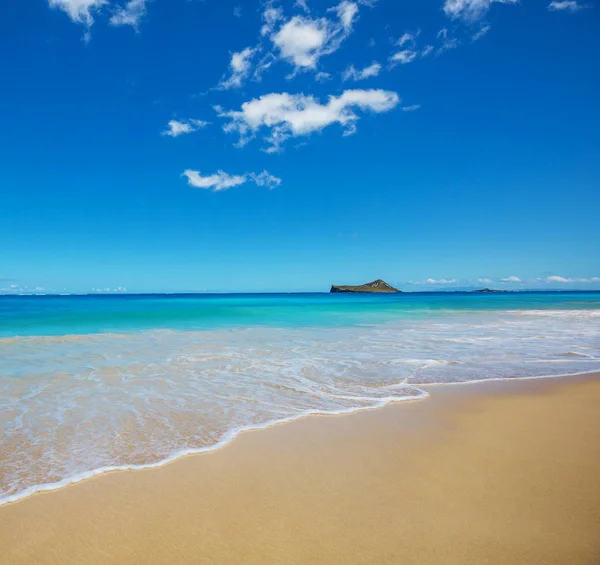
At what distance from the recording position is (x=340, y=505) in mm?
3240

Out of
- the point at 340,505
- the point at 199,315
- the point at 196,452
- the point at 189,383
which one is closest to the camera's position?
the point at 340,505

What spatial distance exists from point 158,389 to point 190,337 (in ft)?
30.2

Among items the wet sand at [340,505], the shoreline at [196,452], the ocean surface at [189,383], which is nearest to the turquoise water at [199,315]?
the ocean surface at [189,383]

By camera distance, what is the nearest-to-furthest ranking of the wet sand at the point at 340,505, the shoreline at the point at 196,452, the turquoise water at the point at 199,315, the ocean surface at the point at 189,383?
the wet sand at the point at 340,505
the shoreline at the point at 196,452
the ocean surface at the point at 189,383
the turquoise water at the point at 199,315

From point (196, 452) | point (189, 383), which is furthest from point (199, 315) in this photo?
point (196, 452)

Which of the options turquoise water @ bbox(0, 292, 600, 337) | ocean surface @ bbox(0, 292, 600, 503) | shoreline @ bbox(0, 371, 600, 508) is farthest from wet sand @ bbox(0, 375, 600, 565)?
turquoise water @ bbox(0, 292, 600, 337)

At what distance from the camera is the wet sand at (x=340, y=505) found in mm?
2684

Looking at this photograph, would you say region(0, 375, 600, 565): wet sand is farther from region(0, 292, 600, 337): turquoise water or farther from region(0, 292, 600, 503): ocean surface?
region(0, 292, 600, 337): turquoise water

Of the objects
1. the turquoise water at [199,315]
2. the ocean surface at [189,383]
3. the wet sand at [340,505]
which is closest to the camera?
the wet sand at [340,505]

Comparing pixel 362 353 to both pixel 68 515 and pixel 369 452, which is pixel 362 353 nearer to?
pixel 369 452

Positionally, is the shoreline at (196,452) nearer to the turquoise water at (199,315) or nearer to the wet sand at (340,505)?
the wet sand at (340,505)

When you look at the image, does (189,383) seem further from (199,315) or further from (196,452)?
(199,315)

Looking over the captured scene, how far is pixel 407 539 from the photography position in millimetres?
2805

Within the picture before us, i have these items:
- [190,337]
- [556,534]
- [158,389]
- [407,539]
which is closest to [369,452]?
[407,539]
